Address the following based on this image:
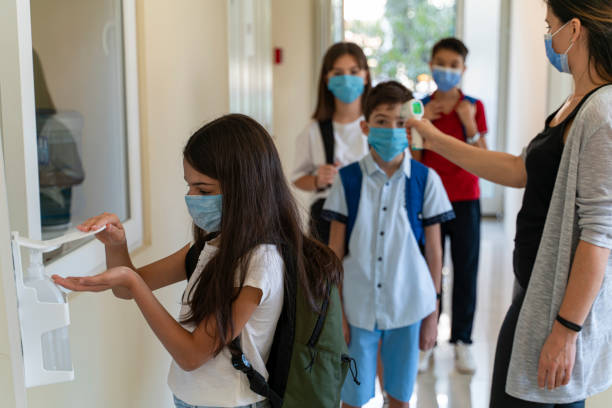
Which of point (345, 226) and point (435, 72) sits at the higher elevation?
point (435, 72)

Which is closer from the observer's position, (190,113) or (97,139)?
(97,139)

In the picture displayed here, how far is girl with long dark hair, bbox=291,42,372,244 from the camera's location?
103 inches

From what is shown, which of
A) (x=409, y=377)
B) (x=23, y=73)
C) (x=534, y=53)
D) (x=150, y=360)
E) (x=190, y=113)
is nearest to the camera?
(x=23, y=73)

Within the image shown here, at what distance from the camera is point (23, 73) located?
1119mm

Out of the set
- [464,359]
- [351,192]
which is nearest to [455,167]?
[464,359]

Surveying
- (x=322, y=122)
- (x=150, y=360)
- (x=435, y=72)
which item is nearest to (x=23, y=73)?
(x=150, y=360)

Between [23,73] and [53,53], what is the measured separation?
0.22m

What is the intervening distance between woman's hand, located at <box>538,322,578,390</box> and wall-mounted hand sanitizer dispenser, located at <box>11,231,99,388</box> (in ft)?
3.04

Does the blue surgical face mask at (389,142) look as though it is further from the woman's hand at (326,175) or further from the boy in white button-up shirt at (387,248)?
the woman's hand at (326,175)

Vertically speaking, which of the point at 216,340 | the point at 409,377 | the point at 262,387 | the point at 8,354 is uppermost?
the point at 8,354

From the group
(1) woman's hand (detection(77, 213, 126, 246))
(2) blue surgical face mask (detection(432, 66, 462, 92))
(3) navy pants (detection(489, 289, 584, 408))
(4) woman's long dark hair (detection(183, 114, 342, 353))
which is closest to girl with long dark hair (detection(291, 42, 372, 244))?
(2) blue surgical face mask (detection(432, 66, 462, 92))

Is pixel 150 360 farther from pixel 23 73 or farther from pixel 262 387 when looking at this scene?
pixel 23 73

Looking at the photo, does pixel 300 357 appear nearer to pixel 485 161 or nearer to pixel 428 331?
pixel 485 161

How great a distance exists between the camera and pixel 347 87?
2.61 m
